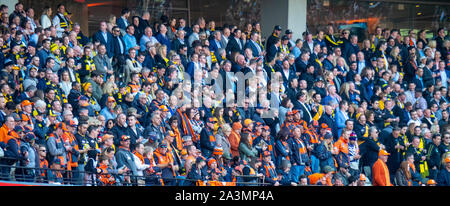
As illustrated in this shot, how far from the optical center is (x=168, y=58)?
12.5 meters

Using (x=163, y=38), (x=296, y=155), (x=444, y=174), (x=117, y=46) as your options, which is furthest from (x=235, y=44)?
(x=444, y=174)

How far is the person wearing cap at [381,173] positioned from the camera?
11195mm

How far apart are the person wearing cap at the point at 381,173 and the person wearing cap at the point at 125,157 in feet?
13.8

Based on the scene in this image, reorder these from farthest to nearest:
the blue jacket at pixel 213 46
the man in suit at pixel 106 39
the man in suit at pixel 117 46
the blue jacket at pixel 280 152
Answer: the blue jacket at pixel 213 46 → the man in suit at pixel 106 39 → the man in suit at pixel 117 46 → the blue jacket at pixel 280 152

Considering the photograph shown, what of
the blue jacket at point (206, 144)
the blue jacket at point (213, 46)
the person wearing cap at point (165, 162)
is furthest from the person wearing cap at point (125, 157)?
the blue jacket at point (213, 46)

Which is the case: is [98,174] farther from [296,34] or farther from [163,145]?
[296,34]

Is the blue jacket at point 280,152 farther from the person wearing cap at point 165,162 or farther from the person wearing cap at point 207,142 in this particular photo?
the person wearing cap at point 165,162

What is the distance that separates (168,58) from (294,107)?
96.8 inches

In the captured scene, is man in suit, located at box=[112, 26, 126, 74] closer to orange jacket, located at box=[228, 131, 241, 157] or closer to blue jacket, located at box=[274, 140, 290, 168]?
orange jacket, located at box=[228, 131, 241, 157]

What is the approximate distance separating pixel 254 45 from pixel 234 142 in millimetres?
3628

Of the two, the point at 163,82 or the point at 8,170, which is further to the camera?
the point at 163,82
